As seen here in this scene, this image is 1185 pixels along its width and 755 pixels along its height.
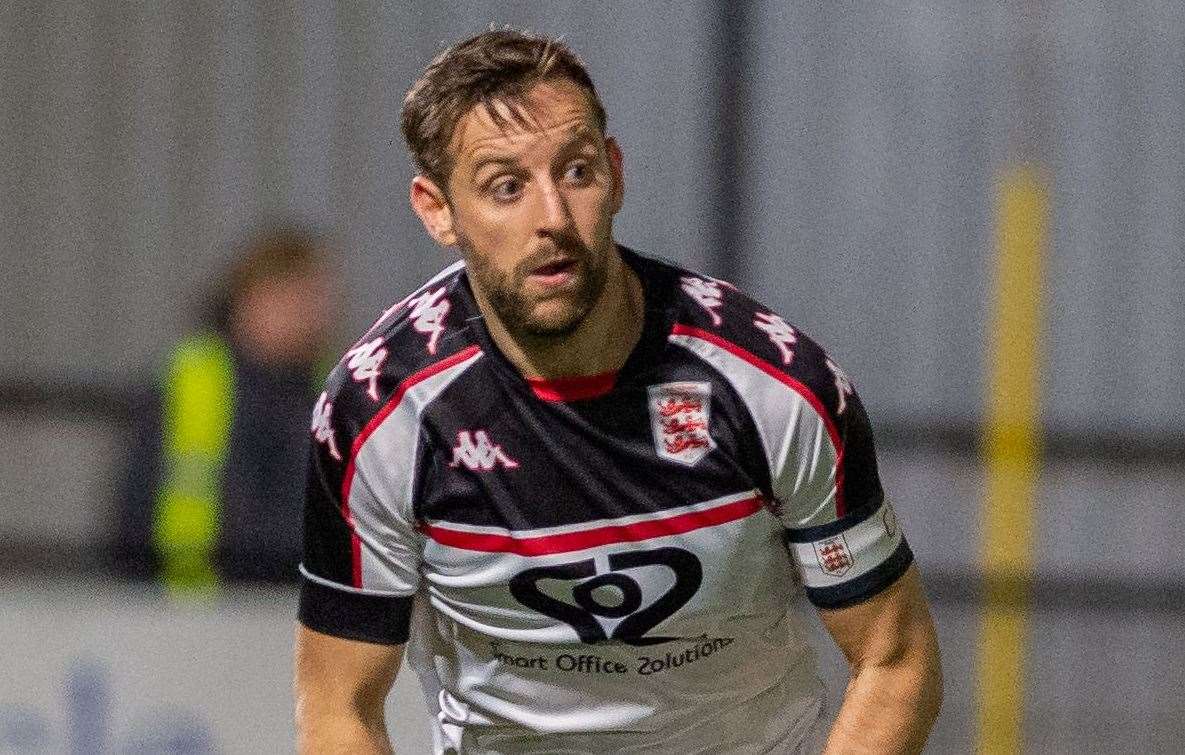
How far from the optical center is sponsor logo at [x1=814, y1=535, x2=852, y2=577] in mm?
2805

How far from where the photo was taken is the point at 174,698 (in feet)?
16.8

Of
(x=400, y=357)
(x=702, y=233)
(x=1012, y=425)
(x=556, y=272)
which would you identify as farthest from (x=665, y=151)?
(x=556, y=272)

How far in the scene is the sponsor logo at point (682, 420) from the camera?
2779 millimetres

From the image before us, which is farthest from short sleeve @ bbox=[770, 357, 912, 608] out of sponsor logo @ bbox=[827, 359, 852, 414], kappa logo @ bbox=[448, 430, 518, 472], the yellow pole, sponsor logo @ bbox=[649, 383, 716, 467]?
the yellow pole

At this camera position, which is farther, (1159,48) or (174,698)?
(1159,48)

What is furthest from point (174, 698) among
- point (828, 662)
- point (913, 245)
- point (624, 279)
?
point (624, 279)

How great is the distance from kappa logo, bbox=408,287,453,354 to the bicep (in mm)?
638

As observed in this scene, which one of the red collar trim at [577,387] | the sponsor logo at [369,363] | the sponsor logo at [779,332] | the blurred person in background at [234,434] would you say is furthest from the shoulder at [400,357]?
the blurred person in background at [234,434]

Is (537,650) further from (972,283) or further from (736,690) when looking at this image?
(972,283)

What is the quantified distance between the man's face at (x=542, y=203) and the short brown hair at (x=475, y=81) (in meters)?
0.02

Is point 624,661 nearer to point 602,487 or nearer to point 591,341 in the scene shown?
point 602,487

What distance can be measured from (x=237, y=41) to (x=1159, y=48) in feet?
7.76

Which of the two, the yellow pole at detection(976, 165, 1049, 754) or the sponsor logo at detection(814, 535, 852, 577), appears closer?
the sponsor logo at detection(814, 535, 852, 577)

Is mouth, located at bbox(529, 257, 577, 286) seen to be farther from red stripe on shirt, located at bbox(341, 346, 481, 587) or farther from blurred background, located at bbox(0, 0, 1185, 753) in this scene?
blurred background, located at bbox(0, 0, 1185, 753)
